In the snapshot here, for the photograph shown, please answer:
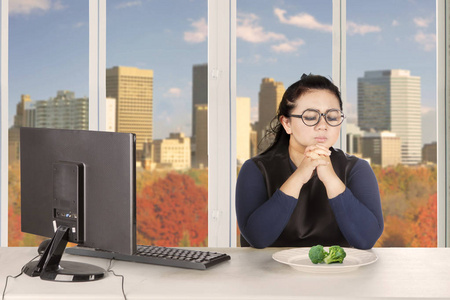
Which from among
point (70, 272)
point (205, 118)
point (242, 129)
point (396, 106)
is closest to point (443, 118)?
point (396, 106)

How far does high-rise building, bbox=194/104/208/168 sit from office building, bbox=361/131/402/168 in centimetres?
95

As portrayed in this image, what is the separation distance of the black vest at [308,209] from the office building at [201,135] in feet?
3.20

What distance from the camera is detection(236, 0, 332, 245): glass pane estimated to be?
3.11 m

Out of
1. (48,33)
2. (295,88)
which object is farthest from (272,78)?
(48,33)

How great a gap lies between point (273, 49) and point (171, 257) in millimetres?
1862

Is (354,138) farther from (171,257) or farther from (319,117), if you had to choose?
(171,257)

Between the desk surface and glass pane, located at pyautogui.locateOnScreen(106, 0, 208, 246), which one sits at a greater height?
glass pane, located at pyautogui.locateOnScreen(106, 0, 208, 246)

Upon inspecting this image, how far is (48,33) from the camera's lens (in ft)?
10.8

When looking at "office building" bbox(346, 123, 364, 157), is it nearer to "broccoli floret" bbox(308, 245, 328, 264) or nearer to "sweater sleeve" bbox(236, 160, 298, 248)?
"sweater sleeve" bbox(236, 160, 298, 248)

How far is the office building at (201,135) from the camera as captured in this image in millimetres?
3162

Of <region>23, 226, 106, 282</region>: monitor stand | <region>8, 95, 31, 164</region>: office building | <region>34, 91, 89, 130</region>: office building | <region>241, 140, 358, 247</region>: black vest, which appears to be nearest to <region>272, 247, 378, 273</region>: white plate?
<region>241, 140, 358, 247</region>: black vest

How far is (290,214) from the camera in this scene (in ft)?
6.45

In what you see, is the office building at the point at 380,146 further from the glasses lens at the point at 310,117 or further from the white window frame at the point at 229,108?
the glasses lens at the point at 310,117

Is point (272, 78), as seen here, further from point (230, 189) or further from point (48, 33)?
point (48, 33)
